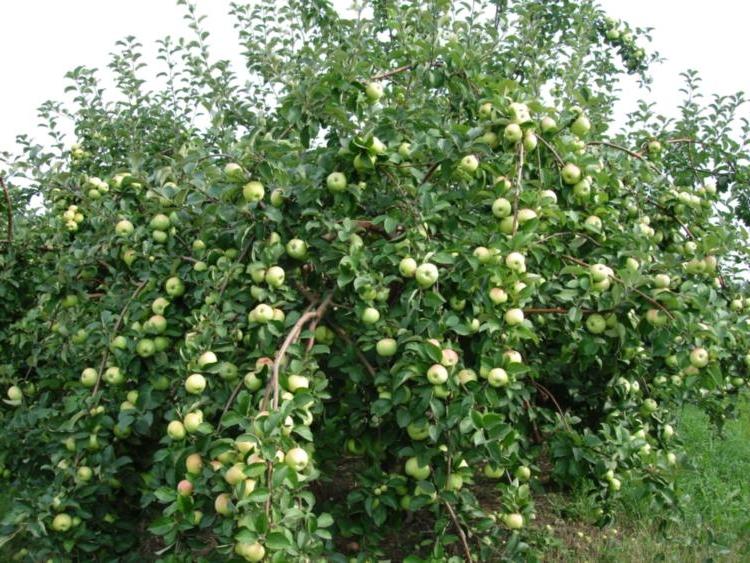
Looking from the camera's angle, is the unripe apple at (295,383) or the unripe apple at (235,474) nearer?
the unripe apple at (235,474)

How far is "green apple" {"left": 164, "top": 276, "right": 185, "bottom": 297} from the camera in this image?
8.42 feet

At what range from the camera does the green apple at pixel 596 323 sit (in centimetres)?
237

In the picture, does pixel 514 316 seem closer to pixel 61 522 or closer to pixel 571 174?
pixel 571 174

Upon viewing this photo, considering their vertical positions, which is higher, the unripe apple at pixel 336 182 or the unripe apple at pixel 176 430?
the unripe apple at pixel 336 182

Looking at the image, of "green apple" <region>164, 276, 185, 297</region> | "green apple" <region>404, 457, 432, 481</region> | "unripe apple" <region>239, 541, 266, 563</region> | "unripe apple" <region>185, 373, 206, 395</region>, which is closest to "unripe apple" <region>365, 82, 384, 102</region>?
"green apple" <region>164, 276, 185, 297</region>

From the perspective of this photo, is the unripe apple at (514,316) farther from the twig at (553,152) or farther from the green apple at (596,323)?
the twig at (553,152)

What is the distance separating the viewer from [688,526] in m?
3.55

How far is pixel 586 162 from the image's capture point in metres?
2.63

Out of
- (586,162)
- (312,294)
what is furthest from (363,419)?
(586,162)

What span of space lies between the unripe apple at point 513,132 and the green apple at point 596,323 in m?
0.66

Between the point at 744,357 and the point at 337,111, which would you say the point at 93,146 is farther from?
the point at 744,357

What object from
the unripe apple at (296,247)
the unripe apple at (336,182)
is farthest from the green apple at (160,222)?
the unripe apple at (336,182)

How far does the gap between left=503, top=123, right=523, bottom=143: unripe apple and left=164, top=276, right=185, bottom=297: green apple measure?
128cm

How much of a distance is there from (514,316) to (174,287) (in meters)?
1.23
